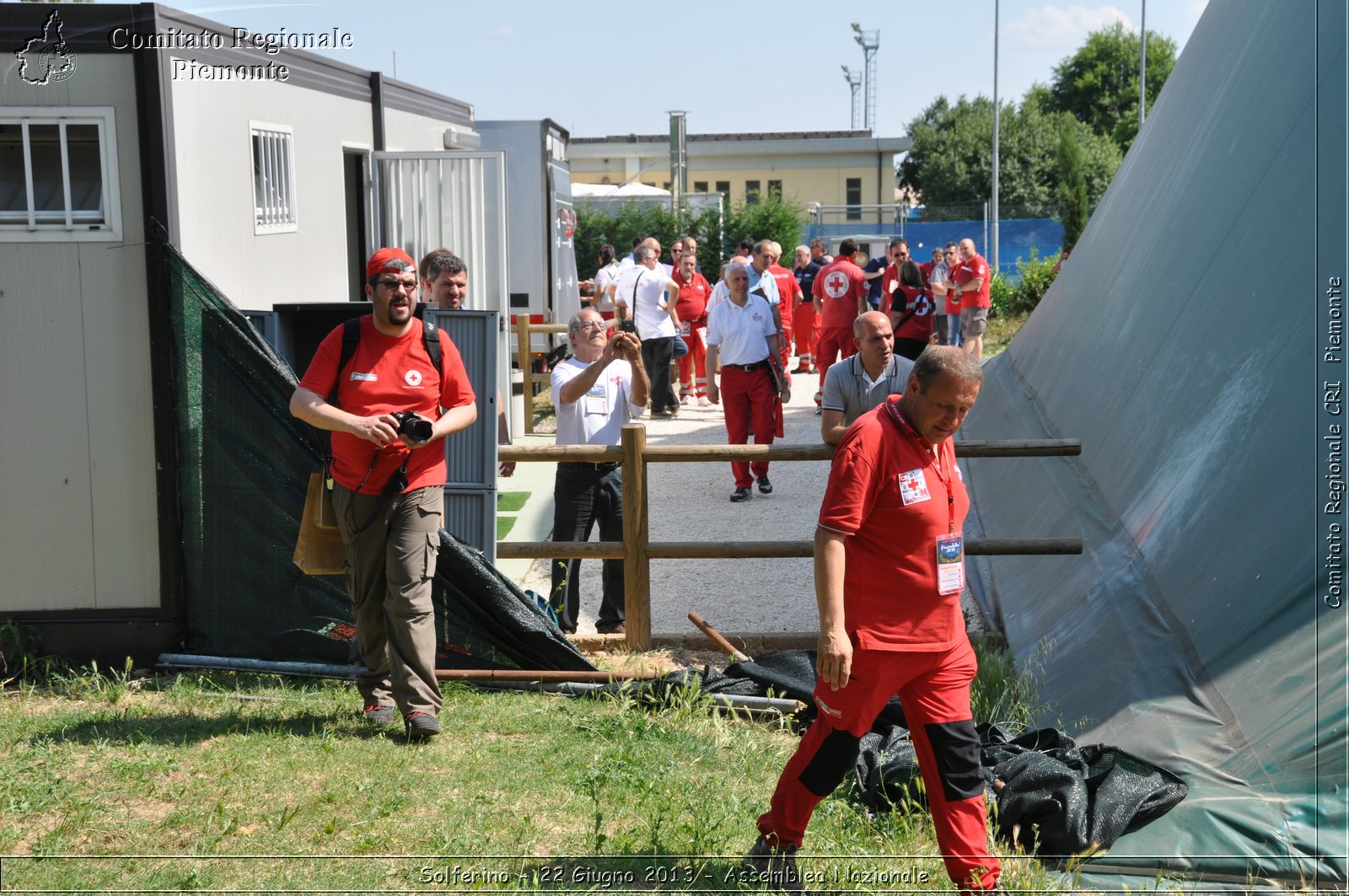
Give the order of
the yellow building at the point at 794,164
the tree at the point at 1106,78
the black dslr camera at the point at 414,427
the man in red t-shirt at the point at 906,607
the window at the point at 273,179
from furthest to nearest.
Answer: the tree at the point at 1106,78, the yellow building at the point at 794,164, the window at the point at 273,179, the black dslr camera at the point at 414,427, the man in red t-shirt at the point at 906,607

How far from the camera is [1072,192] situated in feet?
A: 149

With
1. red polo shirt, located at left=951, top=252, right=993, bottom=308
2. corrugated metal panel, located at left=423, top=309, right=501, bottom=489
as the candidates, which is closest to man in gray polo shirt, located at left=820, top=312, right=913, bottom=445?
corrugated metal panel, located at left=423, top=309, right=501, bottom=489

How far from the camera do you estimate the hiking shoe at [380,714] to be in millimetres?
5562

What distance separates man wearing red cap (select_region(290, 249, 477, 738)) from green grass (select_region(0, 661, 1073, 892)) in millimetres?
405

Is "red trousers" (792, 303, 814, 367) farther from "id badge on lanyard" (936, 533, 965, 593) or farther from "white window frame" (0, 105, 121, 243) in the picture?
"id badge on lanyard" (936, 533, 965, 593)

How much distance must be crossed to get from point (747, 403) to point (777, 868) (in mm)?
7306

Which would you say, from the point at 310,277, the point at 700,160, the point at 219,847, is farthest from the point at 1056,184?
the point at 219,847

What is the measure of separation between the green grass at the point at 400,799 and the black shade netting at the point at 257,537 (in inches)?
13.3

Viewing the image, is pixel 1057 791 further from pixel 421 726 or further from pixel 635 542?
pixel 635 542

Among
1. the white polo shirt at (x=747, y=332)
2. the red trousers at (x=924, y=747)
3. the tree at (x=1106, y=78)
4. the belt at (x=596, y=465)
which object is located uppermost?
Answer: the tree at (x=1106, y=78)

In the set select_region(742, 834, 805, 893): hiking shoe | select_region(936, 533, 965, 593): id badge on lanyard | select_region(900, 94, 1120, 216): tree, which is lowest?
select_region(742, 834, 805, 893): hiking shoe

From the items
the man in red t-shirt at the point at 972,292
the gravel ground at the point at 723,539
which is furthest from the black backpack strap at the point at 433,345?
the man in red t-shirt at the point at 972,292

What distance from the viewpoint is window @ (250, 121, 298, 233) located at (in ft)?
25.0

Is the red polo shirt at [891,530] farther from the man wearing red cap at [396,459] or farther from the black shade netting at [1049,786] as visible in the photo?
the man wearing red cap at [396,459]
